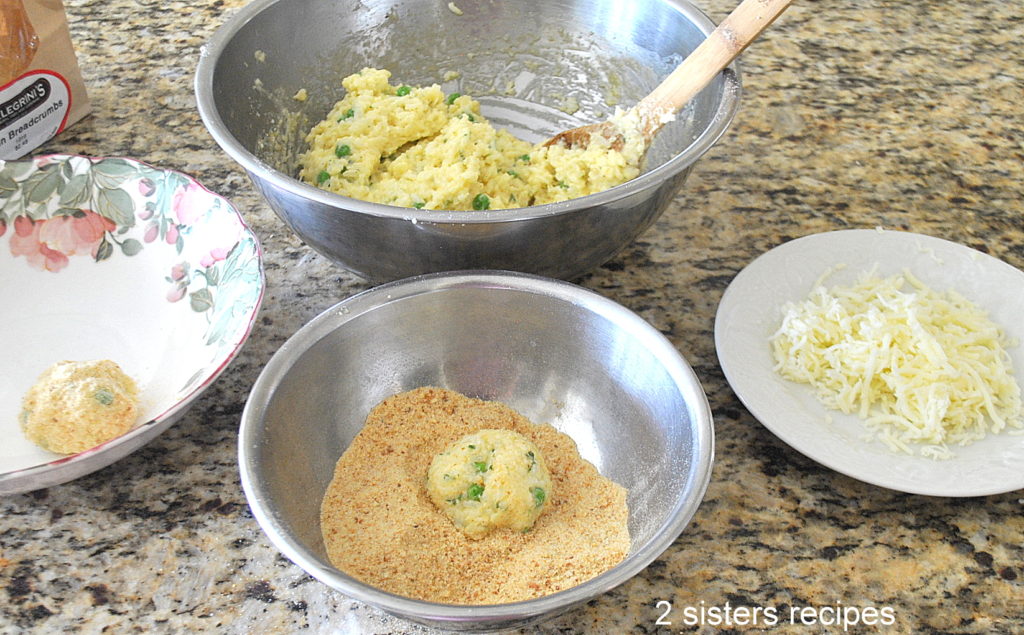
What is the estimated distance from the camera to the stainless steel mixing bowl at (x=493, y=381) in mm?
914

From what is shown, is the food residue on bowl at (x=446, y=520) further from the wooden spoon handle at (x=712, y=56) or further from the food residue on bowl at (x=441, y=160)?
the wooden spoon handle at (x=712, y=56)

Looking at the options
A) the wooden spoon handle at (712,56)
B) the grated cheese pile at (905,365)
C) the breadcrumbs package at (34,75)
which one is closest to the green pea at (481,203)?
the wooden spoon handle at (712,56)

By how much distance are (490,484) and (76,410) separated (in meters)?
0.49

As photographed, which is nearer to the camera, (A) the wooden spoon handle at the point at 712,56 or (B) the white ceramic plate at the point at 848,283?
(B) the white ceramic plate at the point at 848,283

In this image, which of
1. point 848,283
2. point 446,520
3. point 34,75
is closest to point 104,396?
point 446,520

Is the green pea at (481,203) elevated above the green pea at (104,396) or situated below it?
above

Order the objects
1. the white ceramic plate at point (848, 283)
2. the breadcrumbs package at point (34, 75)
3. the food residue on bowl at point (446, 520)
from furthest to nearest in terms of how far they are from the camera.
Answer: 1. the breadcrumbs package at point (34, 75)
2. the white ceramic plate at point (848, 283)
3. the food residue on bowl at point (446, 520)

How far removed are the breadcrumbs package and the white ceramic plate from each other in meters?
1.19

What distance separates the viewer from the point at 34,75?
1.44 meters

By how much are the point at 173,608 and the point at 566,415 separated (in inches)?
20.3

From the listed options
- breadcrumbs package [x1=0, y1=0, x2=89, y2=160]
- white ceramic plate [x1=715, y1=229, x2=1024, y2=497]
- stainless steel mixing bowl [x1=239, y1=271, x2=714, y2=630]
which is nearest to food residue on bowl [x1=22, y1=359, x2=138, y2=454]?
stainless steel mixing bowl [x1=239, y1=271, x2=714, y2=630]

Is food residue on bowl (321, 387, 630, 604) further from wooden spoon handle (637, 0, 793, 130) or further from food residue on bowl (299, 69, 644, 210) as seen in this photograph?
wooden spoon handle (637, 0, 793, 130)

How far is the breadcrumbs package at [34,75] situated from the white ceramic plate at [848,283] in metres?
1.19

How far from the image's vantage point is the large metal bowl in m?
1.05
